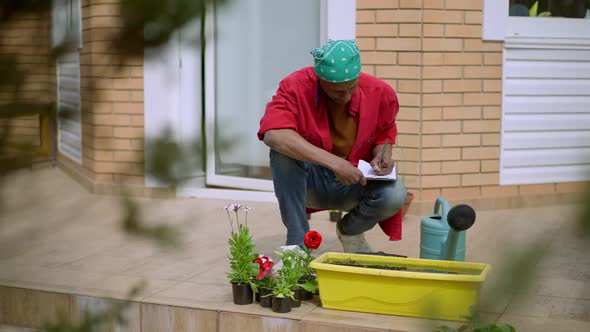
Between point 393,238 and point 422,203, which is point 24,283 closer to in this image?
point 393,238

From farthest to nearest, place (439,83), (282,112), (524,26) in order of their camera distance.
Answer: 1. (524,26)
2. (439,83)
3. (282,112)

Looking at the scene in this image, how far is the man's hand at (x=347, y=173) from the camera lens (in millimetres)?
3189

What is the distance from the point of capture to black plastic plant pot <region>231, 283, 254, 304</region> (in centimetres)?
299

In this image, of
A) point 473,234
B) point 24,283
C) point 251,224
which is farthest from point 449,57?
point 24,283

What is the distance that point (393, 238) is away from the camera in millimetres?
3557

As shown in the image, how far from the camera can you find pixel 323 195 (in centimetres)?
353

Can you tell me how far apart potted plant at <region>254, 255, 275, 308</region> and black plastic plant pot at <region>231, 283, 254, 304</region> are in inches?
1.5

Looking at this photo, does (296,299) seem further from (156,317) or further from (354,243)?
(354,243)

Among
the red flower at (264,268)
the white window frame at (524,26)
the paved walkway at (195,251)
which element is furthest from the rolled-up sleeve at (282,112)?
the white window frame at (524,26)

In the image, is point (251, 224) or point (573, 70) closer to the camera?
point (251, 224)

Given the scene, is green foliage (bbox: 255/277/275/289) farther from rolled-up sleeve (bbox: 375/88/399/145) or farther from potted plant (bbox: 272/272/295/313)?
rolled-up sleeve (bbox: 375/88/399/145)

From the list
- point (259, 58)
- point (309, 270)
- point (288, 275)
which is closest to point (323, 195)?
point (309, 270)

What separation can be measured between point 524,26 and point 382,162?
7.29 ft

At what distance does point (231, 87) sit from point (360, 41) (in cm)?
119
